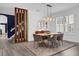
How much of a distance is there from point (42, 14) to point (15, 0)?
63 centimetres

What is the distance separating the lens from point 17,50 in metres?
1.91

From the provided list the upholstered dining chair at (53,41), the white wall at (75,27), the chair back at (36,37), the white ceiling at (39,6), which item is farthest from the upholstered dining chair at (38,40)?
the white ceiling at (39,6)

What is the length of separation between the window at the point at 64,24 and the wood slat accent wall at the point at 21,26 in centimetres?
65

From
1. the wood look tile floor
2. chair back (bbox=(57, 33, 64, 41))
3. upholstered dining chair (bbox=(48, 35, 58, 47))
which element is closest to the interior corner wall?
the wood look tile floor

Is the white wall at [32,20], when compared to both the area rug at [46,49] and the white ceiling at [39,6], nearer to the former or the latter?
the white ceiling at [39,6]

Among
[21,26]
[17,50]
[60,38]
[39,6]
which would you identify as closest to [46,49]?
[60,38]

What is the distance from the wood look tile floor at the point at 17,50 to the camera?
1888 millimetres

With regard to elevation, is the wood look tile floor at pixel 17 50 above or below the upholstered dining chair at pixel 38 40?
below

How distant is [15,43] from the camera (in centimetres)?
191

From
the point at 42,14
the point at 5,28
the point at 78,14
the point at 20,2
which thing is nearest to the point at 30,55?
the point at 5,28

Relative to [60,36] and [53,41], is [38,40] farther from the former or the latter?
[60,36]

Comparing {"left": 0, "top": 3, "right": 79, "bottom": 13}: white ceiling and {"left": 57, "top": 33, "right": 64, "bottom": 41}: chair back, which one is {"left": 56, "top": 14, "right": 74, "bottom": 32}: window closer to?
{"left": 57, "top": 33, "right": 64, "bottom": 41}: chair back

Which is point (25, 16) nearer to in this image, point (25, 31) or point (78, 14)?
point (25, 31)

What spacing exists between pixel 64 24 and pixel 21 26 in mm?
876
